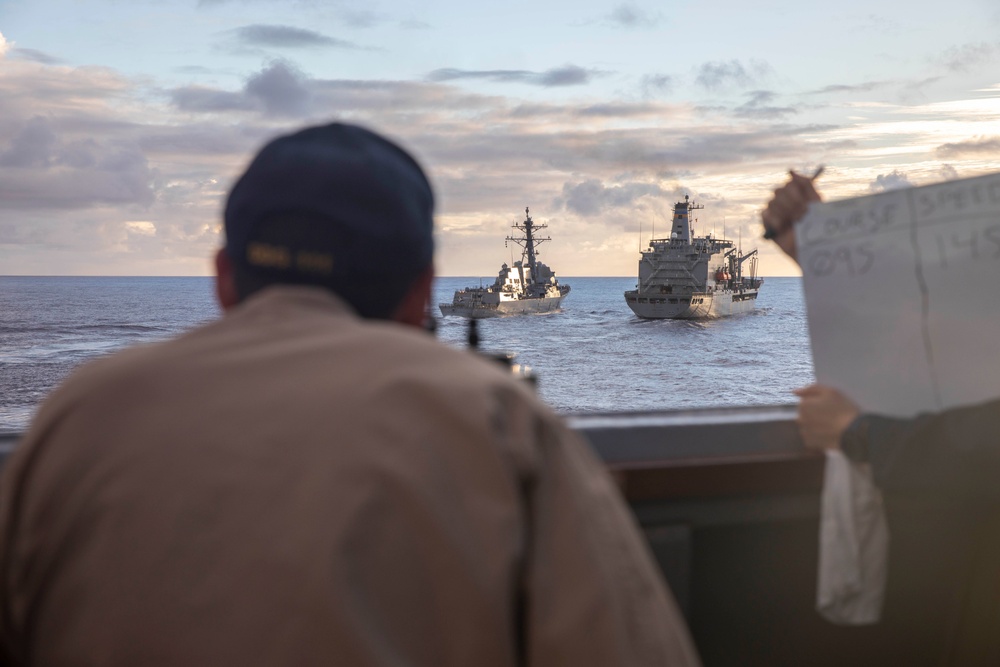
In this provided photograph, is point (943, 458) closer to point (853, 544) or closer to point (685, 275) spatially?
point (853, 544)

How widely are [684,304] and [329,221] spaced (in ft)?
193

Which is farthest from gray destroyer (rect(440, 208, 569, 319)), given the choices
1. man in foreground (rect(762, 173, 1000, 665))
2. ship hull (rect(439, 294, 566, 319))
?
man in foreground (rect(762, 173, 1000, 665))

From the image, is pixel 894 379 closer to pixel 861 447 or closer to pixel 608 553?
pixel 861 447

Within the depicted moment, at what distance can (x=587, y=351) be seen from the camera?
52.5m

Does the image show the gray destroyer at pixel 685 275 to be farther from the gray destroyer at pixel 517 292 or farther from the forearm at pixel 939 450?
the forearm at pixel 939 450

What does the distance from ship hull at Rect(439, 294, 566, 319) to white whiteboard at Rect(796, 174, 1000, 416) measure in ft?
Result: 175

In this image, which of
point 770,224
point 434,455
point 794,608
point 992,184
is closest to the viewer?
point 434,455

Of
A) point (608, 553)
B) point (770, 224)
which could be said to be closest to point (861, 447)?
point (770, 224)

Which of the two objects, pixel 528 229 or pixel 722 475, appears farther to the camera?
pixel 528 229

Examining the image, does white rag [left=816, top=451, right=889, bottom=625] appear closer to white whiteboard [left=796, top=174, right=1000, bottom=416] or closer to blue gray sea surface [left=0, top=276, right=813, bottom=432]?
white whiteboard [left=796, top=174, right=1000, bottom=416]

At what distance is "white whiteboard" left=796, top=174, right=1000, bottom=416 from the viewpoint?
5.15 feet

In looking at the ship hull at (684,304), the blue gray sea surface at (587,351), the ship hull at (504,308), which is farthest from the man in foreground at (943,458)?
the ship hull at (684,304)

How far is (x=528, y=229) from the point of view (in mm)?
61250

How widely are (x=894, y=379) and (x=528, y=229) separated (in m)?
60.1
